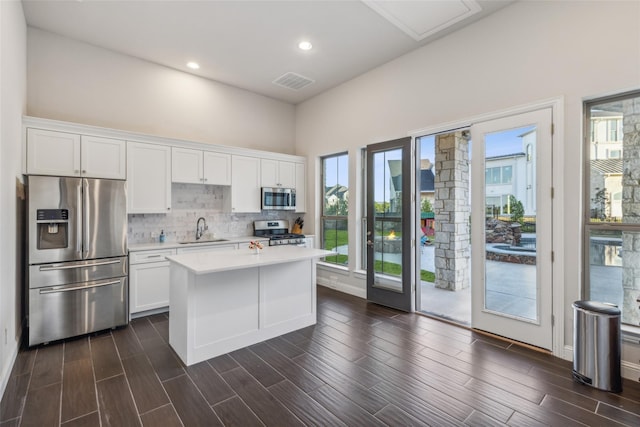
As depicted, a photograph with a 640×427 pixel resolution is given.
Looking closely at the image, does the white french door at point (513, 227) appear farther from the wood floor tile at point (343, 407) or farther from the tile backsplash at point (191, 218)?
the tile backsplash at point (191, 218)

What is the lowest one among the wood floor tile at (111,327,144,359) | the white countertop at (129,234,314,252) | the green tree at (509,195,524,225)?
the wood floor tile at (111,327,144,359)

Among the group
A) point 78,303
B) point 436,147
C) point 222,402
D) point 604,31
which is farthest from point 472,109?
point 78,303

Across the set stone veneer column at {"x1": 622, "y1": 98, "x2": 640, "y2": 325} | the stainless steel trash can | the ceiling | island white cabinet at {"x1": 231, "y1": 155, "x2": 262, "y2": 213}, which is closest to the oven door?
island white cabinet at {"x1": 231, "y1": 155, "x2": 262, "y2": 213}

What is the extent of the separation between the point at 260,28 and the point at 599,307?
4.31 meters

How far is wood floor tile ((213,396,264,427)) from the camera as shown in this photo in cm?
193

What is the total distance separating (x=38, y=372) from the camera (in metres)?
2.52

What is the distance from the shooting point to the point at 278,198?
5324mm

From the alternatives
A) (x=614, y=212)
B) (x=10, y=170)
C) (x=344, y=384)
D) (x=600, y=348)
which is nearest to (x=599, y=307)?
(x=600, y=348)

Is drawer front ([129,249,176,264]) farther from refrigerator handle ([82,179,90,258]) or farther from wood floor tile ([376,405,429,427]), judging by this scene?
wood floor tile ([376,405,429,427])

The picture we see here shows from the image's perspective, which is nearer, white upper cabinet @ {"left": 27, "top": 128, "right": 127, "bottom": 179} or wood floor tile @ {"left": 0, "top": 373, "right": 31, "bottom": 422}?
wood floor tile @ {"left": 0, "top": 373, "right": 31, "bottom": 422}

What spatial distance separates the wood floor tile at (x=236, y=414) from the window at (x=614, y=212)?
119 inches

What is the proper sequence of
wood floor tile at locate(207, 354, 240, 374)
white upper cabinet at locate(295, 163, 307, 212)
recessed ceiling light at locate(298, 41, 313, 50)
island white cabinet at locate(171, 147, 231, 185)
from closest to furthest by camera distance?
wood floor tile at locate(207, 354, 240, 374) → recessed ceiling light at locate(298, 41, 313, 50) → island white cabinet at locate(171, 147, 231, 185) → white upper cabinet at locate(295, 163, 307, 212)

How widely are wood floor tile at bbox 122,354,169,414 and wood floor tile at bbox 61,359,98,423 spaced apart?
9.7 inches

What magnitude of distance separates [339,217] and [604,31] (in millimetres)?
3813
